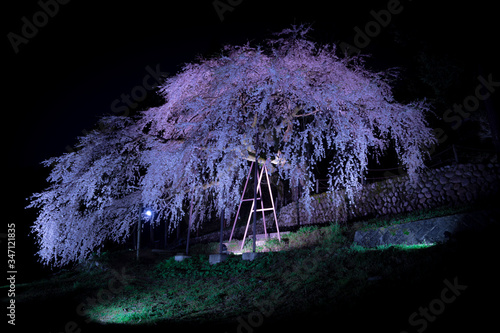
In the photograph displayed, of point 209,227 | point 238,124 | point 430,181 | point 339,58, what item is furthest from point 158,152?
point 209,227

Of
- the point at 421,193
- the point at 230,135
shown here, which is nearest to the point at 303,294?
the point at 230,135

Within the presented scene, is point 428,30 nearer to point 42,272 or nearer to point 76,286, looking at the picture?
point 76,286

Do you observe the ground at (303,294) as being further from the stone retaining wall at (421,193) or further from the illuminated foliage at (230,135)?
the stone retaining wall at (421,193)

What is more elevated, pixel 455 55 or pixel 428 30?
pixel 428 30

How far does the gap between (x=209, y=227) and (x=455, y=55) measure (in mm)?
17724

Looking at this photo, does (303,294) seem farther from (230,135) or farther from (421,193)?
(421,193)

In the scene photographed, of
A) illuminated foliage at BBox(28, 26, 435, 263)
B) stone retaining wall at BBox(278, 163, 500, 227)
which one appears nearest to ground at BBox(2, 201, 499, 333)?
illuminated foliage at BBox(28, 26, 435, 263)

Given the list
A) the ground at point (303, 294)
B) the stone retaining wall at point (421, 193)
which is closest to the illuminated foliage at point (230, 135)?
the stone retaining wall at point (421, 193)

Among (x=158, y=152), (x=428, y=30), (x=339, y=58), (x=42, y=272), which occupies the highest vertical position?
(x=428, y=30)

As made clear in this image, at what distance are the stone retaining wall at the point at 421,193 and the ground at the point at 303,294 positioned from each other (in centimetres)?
241

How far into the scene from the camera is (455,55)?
1039cm

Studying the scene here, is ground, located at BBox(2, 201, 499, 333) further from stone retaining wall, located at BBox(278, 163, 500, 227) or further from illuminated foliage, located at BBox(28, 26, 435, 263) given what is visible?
stone retaining wall, located at BBox(278, 163, 500, 227)

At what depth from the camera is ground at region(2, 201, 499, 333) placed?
3.43 metres

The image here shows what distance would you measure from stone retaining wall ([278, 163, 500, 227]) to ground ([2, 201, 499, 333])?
2411 mm
